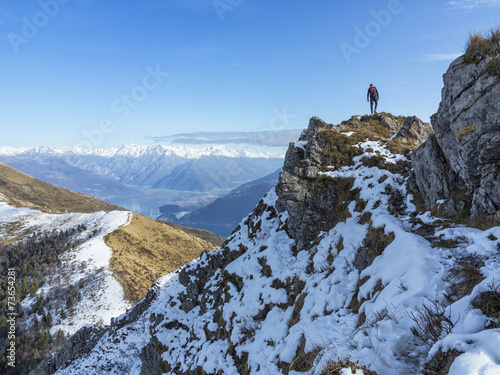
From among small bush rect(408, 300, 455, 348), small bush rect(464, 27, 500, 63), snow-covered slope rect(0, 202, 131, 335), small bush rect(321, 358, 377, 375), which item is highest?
small bush rect(464, 27, 500, 63)

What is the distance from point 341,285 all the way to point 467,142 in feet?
27.0

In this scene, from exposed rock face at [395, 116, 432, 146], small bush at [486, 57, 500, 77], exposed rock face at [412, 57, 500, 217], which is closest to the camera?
exposed rock face at [412, 57, 500, 217]

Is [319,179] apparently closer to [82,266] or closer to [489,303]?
[489,303]

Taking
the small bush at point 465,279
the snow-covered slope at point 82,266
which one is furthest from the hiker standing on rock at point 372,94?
the snow-covered slope at point 82,266

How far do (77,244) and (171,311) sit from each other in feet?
458

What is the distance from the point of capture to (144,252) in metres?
136

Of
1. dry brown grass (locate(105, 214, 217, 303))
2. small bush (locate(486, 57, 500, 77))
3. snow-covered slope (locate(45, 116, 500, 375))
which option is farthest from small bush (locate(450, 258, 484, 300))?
dry brown grass (locate(105, 214, 217, 303))

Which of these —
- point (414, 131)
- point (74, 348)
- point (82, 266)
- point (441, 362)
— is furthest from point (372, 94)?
point (82, 266)

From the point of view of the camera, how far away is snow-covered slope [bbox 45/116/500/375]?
4.98m

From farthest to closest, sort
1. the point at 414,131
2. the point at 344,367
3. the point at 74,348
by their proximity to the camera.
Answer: the point at 74,348 < the point at 414,131 < the point at 344,367

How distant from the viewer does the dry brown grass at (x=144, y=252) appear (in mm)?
106500

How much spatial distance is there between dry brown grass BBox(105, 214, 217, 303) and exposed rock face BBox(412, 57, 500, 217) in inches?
4136

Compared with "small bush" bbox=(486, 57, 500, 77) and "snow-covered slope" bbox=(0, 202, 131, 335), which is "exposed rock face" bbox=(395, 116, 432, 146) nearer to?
"small bush" bbox=(486, 57, 500, 77)

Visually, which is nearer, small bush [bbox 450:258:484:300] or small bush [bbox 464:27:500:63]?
small bush [bbox 450:258:484:300]
